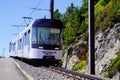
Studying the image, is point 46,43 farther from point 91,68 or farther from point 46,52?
point 91,68

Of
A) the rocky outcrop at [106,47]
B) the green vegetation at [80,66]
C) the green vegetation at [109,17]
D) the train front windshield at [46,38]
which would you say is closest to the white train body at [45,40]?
the train front windshield at [46,38]

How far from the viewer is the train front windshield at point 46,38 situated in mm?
27922

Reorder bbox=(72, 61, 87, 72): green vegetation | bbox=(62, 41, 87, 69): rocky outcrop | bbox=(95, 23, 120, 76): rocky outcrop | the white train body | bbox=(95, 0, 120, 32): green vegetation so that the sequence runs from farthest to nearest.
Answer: bbox=(62, 41, 87, 69): rocky outcrop < bbox=(72, 61, 87, 72): green vegetation < the white train body < bbox=(95, 0, 120, 32): green vegetation < bbox=(95, 23, 120, 76): rocky outcrop

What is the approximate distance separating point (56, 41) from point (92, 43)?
9759mm

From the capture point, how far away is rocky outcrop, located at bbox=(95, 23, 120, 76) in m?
22.9

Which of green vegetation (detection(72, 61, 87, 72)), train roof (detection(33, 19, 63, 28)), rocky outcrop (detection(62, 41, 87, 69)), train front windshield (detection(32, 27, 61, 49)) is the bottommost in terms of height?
green vegetation (detection(72, 61, 87, 72))

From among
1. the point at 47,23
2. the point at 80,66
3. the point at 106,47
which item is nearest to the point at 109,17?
the point at 106,47

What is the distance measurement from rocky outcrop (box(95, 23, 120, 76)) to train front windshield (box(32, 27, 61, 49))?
2953 millimetres

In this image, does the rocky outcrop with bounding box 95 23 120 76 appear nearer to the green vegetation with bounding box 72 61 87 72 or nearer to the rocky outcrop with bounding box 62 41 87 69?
the green vegetation with bounding box 72 61 87 72

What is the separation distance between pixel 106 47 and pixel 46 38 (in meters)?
4.67

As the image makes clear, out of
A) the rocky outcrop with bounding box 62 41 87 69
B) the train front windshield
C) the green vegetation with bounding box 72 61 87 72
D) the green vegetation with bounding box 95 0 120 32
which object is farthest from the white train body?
the rocky outcrop with bounding box 62 41 87 69

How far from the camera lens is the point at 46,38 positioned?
28078 mm

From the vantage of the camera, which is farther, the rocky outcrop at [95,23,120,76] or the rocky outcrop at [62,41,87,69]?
the rocky outcrop at [62,41,87,69]

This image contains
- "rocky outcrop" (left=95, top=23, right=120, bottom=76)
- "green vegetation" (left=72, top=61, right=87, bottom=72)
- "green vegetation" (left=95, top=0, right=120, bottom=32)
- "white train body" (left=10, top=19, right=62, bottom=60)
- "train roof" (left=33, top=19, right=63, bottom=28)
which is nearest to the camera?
"rocky outcrop" (left=95, top=23, right=120, bottom=76)
